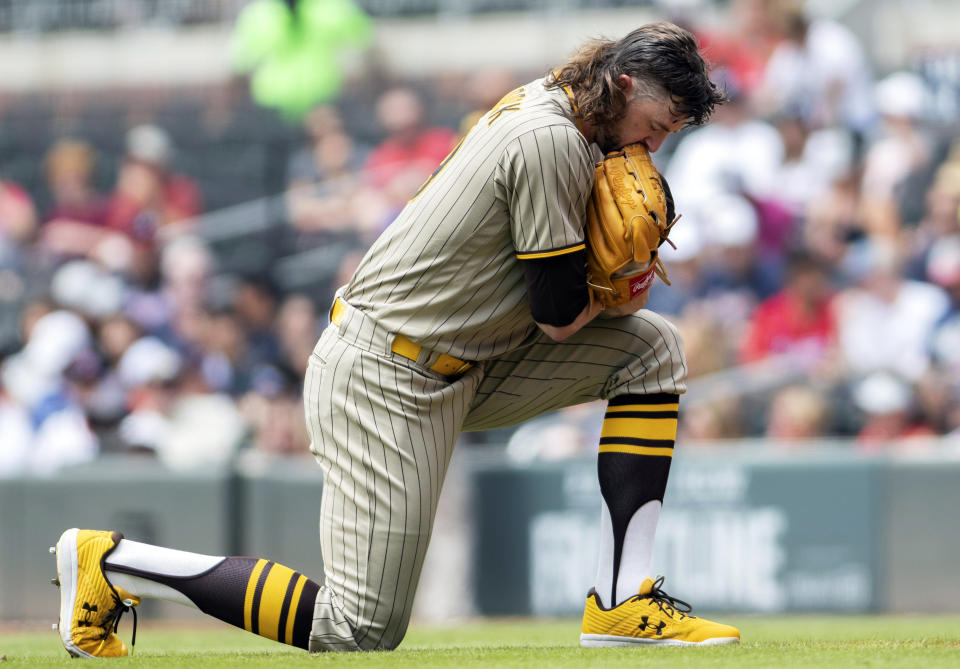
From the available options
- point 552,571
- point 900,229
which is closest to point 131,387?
point 552,571

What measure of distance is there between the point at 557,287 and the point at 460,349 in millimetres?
321

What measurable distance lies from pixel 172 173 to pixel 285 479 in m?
3.35

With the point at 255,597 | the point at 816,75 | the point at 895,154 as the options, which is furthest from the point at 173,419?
the point at 255,597

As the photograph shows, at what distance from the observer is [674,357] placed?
3.32 m

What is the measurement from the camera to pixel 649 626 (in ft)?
10.3

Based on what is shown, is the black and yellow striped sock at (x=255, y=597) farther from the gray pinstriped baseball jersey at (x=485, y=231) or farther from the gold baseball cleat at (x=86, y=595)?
the gray pinstriped baseball jersey at (x=485, y=231)

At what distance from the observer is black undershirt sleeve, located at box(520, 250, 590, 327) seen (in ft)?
9.68

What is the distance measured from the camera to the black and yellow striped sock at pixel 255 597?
3.08 m

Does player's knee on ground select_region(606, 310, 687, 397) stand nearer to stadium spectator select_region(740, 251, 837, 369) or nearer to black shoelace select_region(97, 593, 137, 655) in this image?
black shoelace select_region(97, 593, 137, 655)

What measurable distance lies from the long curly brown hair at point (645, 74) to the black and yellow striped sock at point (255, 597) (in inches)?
51.2

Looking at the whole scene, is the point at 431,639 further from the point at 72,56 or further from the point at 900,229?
the point at 72,56

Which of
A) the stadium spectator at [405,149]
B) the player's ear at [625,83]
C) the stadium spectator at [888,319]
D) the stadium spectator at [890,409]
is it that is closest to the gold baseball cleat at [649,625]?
the player's ear at [625,83]

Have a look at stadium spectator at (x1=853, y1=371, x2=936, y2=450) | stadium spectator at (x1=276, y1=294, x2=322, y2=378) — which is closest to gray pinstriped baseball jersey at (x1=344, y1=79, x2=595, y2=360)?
stadium spectator at (x1=853, y1=371, x2=936, y2=450)

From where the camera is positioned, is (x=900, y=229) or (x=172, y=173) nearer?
(x=900, y=229)
